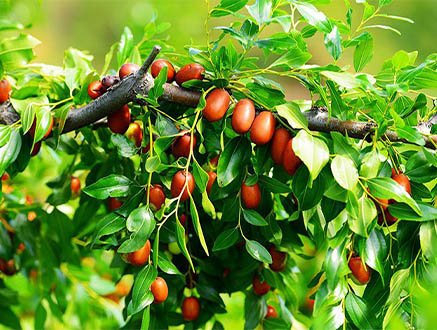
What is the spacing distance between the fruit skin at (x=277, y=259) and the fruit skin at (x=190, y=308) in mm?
92

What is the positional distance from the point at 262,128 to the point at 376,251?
0.14m

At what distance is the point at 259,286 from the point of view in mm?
808

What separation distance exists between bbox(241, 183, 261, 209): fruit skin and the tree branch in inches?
3.1

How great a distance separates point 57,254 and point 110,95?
1.14 ft

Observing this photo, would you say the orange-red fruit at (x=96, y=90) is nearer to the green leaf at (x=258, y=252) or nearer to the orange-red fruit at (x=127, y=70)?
the orange-red fruit at (x=127, y=70)

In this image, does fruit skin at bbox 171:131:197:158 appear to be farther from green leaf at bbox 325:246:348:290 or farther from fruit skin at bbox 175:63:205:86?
green leaf at bbox 325:246:348:290

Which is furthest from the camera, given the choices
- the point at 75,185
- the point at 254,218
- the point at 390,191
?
the point at 75,185

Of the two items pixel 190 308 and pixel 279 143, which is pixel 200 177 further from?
pixel 190 308

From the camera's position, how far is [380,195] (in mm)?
570

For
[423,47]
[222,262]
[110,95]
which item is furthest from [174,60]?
[423,47]

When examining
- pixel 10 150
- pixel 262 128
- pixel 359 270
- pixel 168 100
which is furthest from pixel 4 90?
pixel 359 270

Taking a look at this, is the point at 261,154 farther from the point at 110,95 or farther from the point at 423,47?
the point at 423,47

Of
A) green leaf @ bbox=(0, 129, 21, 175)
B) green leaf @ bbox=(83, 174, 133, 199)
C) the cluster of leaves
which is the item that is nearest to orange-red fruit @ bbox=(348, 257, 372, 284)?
the cluster of leaves

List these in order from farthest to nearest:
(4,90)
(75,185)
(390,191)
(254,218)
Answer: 1. (75,185)
2. (4,90)
3. (254,218)
4. (390,191)
